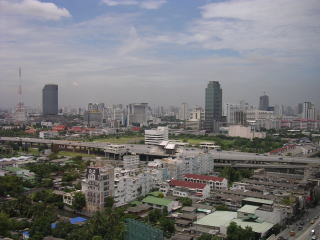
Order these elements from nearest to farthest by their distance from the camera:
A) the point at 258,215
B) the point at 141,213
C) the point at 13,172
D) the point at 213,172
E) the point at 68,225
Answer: the point at 68,225
the point at 258,215
the point at 141,213
the point at 13,172
the point at 213,172

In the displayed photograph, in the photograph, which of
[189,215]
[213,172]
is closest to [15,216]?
[189,215]

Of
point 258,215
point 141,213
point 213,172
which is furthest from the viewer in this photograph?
point 213,172

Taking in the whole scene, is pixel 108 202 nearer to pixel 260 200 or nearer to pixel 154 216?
pixel 154 216

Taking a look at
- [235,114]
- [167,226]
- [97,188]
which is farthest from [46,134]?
[167,226]

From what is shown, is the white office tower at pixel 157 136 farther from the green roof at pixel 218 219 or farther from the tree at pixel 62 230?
the tree at pixel 62 230

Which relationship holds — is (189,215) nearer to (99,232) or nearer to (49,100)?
(99,232)

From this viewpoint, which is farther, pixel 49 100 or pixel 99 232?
pixel 49 100

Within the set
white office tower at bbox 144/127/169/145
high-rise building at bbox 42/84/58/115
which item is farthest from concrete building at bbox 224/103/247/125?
high-rise building at bbox 42/84/58/115

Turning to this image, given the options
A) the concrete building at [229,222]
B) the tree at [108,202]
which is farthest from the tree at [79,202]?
the concrete building at [229,222]

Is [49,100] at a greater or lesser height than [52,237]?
greater
